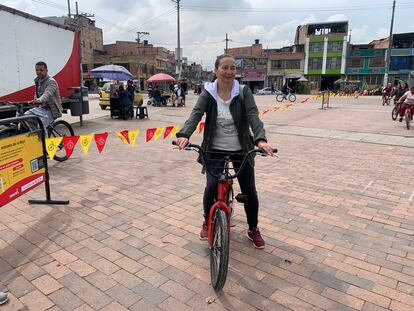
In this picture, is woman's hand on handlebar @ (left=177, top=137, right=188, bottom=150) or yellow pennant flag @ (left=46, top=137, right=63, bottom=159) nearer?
woman's hand on handlebar @ (left=177, top=137, right=188, bottom=150)

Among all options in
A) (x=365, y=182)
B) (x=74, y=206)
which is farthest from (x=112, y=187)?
(x=365, y=182)

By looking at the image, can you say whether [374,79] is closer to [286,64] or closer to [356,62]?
[356,62]

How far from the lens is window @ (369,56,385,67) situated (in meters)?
58.2

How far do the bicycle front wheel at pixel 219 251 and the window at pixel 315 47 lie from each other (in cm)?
6620

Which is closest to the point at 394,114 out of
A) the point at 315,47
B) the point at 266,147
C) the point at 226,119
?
the point at 226,119

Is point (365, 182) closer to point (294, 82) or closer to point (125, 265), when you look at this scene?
point (125, 265)

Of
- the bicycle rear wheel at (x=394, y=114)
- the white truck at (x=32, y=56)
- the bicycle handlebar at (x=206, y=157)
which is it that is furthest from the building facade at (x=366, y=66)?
the bicycle handlebar at (x=206, y=157)

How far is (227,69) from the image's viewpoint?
305cm

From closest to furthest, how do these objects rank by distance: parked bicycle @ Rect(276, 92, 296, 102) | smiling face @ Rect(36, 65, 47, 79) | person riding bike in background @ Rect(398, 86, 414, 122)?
smiling face @ Rect(36, 65, 47, 79)
person riding bike in background @ Rect(398, 86, 414, 122)
parked bicycle @ Rect(276, 92, 296, 102)

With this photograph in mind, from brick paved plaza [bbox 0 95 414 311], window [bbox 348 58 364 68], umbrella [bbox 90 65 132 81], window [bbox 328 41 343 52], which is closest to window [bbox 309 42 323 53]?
window [bbox 328 41 343 52]

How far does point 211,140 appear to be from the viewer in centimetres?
323

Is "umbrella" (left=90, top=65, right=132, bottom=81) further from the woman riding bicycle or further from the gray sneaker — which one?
the gray sneaker

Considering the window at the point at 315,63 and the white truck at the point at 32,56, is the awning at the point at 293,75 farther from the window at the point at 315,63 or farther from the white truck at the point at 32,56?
the white truck at the point at 32,56

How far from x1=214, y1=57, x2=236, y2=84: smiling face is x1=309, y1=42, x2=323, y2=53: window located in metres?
65.6
